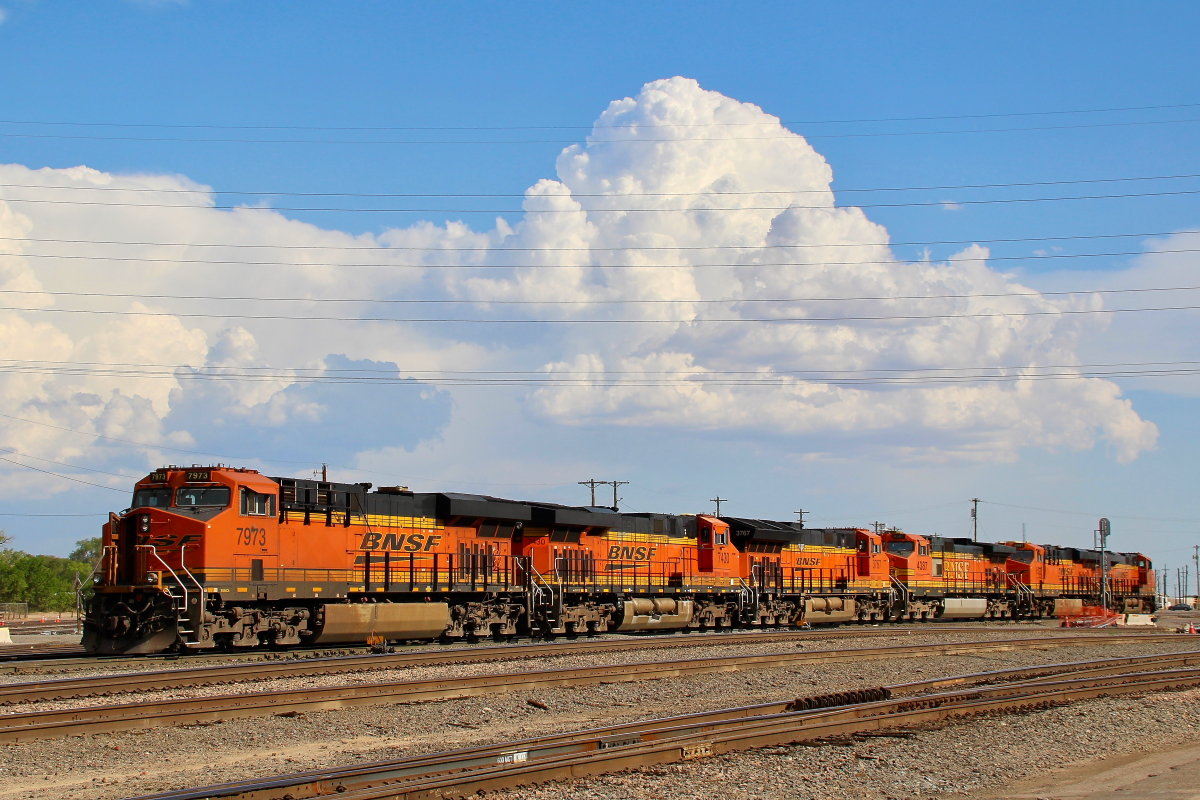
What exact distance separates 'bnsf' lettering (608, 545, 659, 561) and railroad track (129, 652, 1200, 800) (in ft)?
44.8

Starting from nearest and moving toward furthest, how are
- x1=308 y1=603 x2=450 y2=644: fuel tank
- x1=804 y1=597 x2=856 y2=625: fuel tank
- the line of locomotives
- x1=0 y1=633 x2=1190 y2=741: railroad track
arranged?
x1=0 y1=633 x2=1190 y2=741: railroad track
the line of locomotives
x1=308 y1=603 x2=450 y2=644: fuel tank
x1=804 y1=597 x2=856 y2=625: fuel tank

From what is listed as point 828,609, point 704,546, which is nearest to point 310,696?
→ point 704,546

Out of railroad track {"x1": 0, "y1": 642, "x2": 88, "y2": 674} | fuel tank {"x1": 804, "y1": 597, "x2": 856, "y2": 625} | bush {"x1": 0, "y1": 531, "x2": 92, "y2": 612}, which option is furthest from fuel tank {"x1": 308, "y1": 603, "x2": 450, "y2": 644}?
bush {"x1": 0, "y1": 531, "x2": 92, "y2": 612}

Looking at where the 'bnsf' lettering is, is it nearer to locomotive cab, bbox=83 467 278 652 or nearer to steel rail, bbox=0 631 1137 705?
steel rail, bbox=0 631 1137 705

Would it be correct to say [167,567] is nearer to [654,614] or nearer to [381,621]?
[381,621]

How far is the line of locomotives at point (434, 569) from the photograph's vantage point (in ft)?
62.0

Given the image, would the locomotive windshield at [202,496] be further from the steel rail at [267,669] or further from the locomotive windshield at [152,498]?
the steel rail at [267,669]

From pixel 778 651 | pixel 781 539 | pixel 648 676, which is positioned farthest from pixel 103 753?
pixel 781 539

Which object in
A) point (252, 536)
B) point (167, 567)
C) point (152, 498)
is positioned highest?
point (152, 498)

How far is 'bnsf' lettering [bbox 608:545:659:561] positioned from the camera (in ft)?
95.7

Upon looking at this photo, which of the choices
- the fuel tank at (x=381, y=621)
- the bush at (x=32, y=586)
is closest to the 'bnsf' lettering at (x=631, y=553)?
the fuel tank at (x=381, y=621)

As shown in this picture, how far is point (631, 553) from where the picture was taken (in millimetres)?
29875

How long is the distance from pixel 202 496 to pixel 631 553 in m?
13.5

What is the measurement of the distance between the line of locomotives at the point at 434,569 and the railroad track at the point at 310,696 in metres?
3.56
